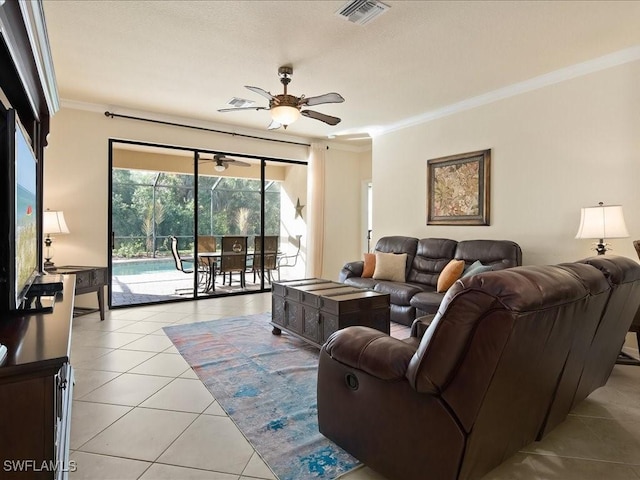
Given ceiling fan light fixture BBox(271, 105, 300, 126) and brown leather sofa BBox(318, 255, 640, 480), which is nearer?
brown leather sofa BBox(318, 255, 640, 480)

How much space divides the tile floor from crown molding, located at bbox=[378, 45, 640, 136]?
273 centimetres

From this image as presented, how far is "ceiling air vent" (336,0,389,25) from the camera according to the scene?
8.37 feet

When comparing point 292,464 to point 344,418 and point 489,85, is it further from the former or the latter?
point 489,85

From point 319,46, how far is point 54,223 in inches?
139

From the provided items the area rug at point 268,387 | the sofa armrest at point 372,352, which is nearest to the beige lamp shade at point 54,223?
the area rug at point 268,387

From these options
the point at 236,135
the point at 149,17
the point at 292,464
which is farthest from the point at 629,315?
the point at 236,135

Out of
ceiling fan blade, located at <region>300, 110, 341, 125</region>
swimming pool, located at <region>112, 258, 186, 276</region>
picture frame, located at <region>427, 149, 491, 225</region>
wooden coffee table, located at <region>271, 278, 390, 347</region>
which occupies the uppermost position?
ceiling fan blade, located at <region>300, 110, 341, 125</region>

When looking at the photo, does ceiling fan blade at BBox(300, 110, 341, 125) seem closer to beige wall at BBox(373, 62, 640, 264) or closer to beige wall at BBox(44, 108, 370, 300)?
beige wall at BBox(373, 62, 640, 264)

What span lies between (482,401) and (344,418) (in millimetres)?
712

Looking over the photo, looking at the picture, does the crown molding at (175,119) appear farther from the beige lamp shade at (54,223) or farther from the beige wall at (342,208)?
the beige lamp shade at (54,223)

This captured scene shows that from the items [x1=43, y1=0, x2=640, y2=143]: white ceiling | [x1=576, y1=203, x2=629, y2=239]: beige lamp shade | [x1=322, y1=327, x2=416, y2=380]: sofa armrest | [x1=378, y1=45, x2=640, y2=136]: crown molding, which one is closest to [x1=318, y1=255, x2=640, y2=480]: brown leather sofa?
[x1=322, y1=327, x2=416, y2=380]: sofa armrest

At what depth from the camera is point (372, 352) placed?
5.14 feet

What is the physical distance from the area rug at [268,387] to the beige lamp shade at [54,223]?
1.75m

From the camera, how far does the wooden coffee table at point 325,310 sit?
3.02 metres
